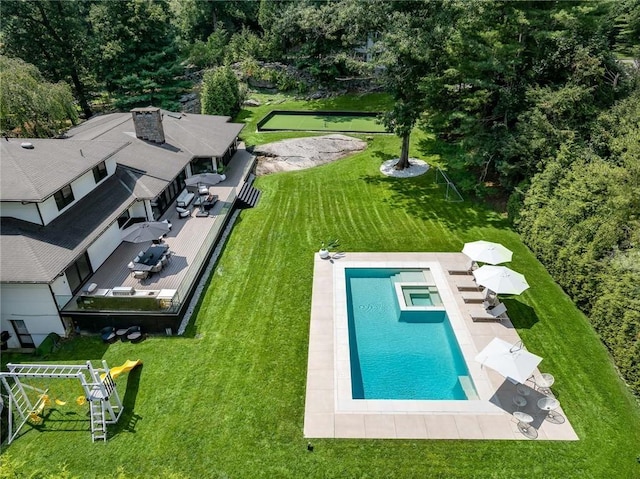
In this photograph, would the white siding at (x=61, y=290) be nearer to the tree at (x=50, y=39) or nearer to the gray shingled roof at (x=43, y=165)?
the gray shingled roof at (x=43, y=165)

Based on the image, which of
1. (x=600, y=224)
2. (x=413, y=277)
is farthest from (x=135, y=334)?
(x=600, y=224)

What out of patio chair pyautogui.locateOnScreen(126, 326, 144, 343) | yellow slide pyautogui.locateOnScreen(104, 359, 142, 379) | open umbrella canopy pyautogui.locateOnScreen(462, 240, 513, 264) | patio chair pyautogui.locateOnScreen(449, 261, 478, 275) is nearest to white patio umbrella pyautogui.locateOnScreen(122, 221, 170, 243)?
patio chair pyautogui.locateOnScreen(126, 326, 144, 343)

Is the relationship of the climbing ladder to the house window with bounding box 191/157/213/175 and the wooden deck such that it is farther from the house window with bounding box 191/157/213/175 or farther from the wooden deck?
the house window with bounding box 191/157/213/175

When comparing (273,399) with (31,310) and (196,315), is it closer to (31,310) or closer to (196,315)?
(196,315)

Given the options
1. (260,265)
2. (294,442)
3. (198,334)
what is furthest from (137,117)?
(294,442)

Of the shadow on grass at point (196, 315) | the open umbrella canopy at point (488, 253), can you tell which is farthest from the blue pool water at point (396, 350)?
the shadow on grass at point (196, 315)

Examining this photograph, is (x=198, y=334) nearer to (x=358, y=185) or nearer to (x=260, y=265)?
(x=260, y=265)
